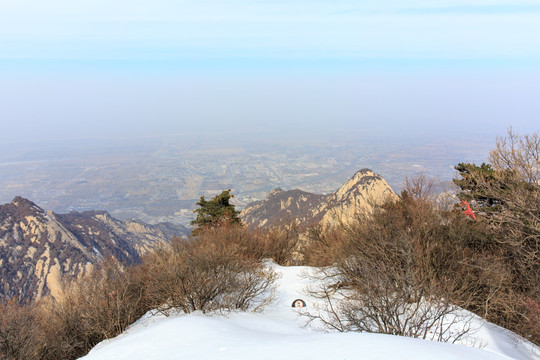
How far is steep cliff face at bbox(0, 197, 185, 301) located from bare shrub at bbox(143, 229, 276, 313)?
25846 millimetres

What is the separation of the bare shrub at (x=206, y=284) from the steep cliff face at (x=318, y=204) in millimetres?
16924

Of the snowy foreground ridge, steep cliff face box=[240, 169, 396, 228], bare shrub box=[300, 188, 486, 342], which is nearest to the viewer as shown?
the snowy foreground ridge

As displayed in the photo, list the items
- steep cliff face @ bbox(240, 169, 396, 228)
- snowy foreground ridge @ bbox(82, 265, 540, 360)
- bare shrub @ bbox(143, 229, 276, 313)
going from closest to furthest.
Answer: snowy foreground ridge @ bbox(82, 265, 540, 360)
bare shrub @ bbox(143, 229, 276, 313)
steep cliff face @ bbox(240, 169, 396, 228)

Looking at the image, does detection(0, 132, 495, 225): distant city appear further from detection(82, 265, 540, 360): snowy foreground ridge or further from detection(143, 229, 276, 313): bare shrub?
detection(82, 265, 540, 360): snowy foreground ridge

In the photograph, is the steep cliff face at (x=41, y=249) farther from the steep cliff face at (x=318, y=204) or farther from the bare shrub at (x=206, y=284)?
the bare shrub at (x=206, y=284)

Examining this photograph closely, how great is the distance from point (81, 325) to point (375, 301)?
413 inches

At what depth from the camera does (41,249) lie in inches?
1886

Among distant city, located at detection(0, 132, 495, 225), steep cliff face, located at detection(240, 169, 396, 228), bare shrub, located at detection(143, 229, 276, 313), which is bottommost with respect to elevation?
distant city, located at detection(0, 132, 495, 225)

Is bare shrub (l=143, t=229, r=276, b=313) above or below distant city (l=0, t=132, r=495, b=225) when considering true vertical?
above

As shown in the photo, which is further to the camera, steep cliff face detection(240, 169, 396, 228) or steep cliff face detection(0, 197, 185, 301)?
steep cliff face detection(0, 197, 185, 301)

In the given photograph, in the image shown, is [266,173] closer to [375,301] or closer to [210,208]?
[210,208]

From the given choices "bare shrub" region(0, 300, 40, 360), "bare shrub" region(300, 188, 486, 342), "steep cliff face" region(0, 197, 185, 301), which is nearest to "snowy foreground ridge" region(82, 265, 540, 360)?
"bare shrub" region(300, 188, 486, 342)

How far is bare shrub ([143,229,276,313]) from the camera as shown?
546 inches

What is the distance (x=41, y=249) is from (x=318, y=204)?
3510cm
